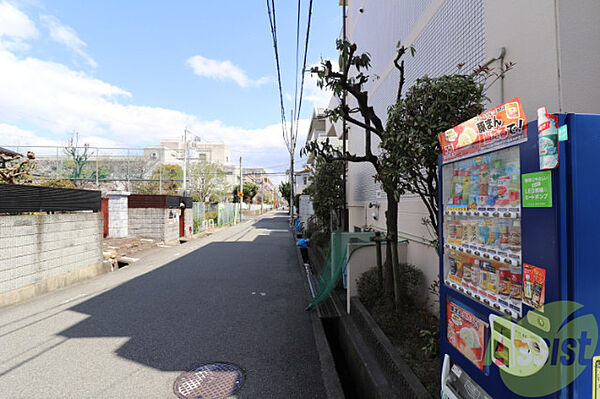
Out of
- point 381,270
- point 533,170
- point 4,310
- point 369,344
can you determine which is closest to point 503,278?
point 533,170

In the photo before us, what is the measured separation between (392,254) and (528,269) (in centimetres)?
257

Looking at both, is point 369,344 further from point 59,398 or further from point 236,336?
point 59,398

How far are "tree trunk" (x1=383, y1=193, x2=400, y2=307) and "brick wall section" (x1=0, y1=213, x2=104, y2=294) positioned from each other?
6962mm

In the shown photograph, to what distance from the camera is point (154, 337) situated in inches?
175

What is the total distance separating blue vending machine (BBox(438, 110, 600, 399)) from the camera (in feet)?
4.27

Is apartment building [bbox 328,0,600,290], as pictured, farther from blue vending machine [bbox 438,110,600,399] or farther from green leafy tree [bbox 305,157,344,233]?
green leafy tree [bbox 305,157,344,233]

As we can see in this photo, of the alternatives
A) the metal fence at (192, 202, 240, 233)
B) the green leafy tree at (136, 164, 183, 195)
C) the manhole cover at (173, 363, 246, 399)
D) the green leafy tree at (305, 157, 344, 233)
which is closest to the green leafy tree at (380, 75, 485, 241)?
the manhole cover at (173, 363, 246, 399)

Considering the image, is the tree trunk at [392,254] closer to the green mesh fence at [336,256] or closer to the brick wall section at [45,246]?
the green mesh fence at [336,256]

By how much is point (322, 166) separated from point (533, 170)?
1050 centimetres

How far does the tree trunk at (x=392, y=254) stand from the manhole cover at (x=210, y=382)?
220cm

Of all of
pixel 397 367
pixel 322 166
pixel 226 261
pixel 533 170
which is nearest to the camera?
pixel 533 170

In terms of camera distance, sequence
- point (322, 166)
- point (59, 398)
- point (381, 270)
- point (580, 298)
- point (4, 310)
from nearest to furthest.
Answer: point (580, 298), point (59, 398), point (381, 270), point (4, 310), point (322, 166)

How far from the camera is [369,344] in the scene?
3549 millimetres

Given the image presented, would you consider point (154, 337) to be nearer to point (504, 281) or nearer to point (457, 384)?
point (457, 384)
